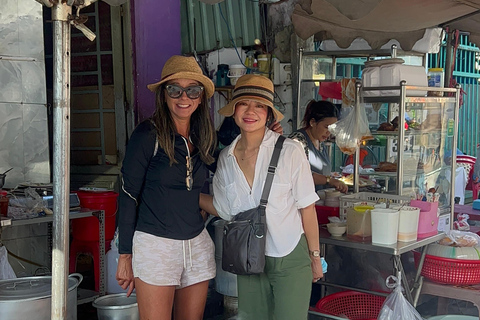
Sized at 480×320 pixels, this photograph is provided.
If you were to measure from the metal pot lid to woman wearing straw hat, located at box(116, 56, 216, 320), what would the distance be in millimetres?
582

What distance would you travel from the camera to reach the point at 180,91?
111 inches

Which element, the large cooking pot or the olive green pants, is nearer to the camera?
the olive green pants

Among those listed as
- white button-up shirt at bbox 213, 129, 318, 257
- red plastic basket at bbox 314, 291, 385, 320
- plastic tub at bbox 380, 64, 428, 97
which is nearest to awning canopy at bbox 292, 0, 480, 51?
plastic tub at bbox 380, 64, 428, 97

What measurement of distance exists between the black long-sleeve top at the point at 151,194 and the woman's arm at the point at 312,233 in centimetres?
60

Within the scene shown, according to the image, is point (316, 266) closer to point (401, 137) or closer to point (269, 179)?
point (269, 179)

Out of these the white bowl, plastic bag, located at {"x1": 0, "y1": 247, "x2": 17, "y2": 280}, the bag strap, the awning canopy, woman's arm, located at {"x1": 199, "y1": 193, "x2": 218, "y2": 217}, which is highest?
the awning canopy

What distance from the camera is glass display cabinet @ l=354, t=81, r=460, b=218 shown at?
13.2ft

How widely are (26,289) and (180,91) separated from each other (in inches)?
58.7

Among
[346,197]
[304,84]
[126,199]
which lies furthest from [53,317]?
[304,84]

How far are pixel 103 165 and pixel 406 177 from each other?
329cm

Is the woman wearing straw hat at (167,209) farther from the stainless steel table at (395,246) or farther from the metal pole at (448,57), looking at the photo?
the metal pole at (448,57)

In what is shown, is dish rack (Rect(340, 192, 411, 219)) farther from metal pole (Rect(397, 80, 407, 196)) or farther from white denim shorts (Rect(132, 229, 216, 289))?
white denim shorts (Rect(132, 229, 216, 289))

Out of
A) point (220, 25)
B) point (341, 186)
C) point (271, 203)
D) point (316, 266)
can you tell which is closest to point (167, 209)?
point (271, 203)

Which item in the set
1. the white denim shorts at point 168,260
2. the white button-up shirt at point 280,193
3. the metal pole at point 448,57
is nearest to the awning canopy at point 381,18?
the metal pole at point 448,57
